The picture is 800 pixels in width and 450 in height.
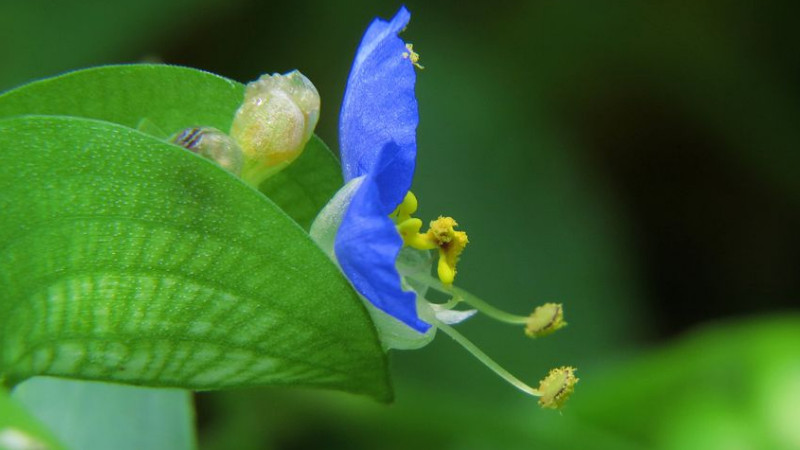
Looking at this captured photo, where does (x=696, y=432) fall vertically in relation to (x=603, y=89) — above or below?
below

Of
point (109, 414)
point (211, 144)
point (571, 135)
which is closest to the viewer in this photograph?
point (211, 144)

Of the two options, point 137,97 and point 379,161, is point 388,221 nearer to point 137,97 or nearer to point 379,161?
point 379,161

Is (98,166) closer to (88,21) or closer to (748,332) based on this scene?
(748,332)

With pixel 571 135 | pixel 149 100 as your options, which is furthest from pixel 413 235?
pixel 571 135

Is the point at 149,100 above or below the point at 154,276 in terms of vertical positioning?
above

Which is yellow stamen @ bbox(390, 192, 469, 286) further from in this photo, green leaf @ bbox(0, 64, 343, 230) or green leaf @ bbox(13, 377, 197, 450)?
green leaf @ bbox(13, 377, 197, 450)

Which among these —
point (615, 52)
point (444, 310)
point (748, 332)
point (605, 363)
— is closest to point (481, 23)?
point (615, 52)
